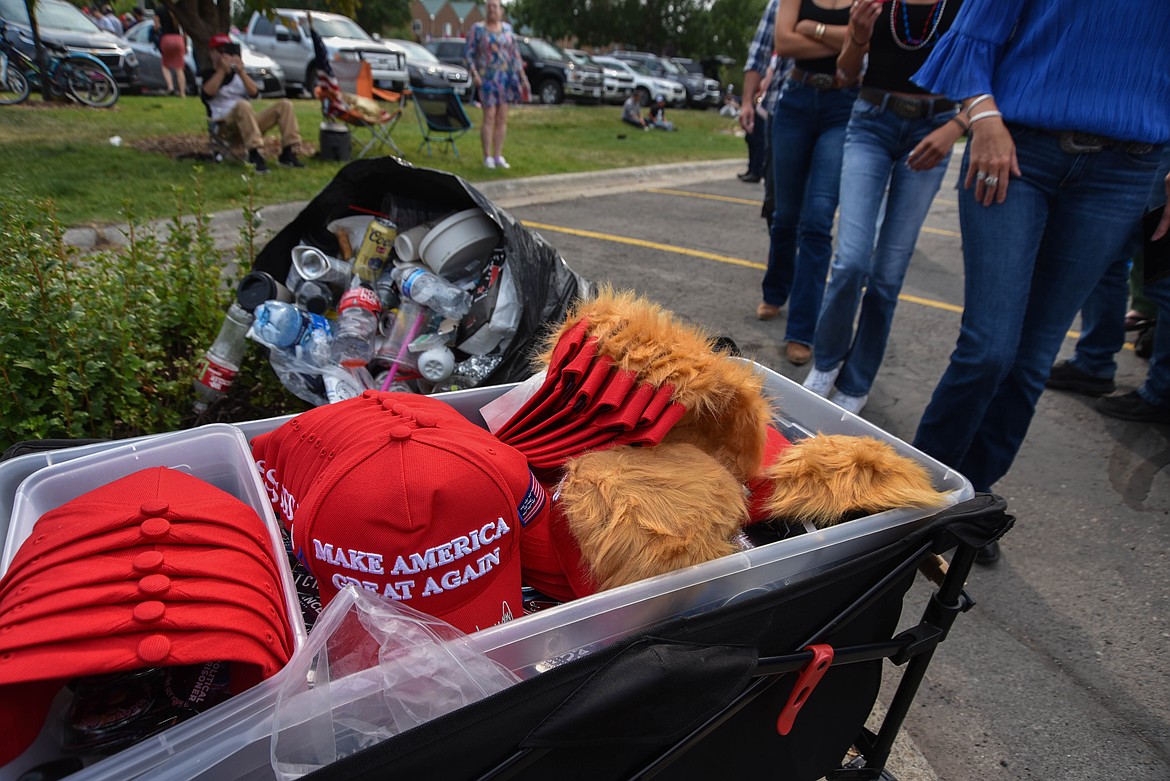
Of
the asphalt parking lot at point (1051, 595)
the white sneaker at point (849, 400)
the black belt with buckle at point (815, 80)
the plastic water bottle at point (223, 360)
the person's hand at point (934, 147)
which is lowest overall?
the asphalt parking lot at point (1051, 595)

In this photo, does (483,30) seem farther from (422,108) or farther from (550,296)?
(550,296)

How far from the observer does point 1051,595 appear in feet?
7.40

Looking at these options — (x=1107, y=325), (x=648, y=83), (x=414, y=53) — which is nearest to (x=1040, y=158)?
(x=1107, y=325)

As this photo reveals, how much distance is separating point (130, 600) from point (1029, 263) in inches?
85.4

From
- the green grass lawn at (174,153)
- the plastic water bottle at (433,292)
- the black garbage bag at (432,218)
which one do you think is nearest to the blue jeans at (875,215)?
the black garbage bag at (432,218)

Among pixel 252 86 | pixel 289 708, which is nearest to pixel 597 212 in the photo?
pixel 252 86

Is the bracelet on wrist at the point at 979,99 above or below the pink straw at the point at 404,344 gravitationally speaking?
above

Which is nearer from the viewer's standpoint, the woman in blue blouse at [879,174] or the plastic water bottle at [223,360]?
the plastic water bottle at [223,360]

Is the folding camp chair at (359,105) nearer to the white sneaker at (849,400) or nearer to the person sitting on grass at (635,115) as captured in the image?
the white sneaker at (849,400)

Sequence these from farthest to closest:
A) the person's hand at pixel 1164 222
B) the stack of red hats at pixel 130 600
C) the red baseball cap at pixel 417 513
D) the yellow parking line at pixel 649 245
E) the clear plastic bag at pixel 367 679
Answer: the yellow parking line at pixel 649 245
the person's hand at pixel 1164 222
the red baseball cap at pixel 417 513
the clear plastic bag at pixel 367 679
the stack of red hats at pixel 130 600

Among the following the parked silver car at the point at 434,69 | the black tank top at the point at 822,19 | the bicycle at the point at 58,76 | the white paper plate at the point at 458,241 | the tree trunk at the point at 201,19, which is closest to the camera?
the white paper plate at the point at 458,241

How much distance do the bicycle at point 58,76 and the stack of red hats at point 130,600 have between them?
1246cm

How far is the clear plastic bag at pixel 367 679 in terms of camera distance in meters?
0.85

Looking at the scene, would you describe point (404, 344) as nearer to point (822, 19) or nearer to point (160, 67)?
point (822, 19)
